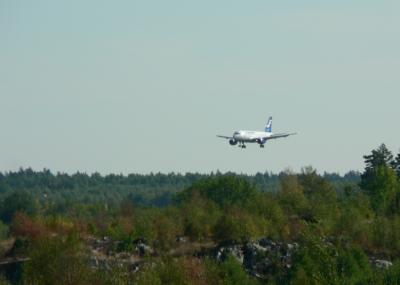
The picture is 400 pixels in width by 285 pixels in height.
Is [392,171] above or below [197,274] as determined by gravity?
above

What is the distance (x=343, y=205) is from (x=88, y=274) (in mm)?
54337

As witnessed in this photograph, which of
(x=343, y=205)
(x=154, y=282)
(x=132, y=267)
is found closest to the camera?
(x=154, y=282)

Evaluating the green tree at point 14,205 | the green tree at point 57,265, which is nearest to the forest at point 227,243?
the green tree at point 57,265

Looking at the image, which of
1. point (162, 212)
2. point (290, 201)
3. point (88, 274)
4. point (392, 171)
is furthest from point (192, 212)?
point (88, 274)

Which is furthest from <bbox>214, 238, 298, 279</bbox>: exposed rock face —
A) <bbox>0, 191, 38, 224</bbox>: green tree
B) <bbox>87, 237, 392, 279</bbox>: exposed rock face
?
<bbox>0, 191, 38, 224</bbox>: green tree

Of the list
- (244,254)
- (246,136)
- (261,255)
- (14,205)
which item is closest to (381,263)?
(261,255)

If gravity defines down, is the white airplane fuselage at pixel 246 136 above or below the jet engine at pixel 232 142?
above

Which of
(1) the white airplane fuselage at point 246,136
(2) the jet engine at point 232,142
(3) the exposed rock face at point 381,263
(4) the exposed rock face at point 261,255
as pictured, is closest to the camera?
(3) the exposed rock face at point 381,263

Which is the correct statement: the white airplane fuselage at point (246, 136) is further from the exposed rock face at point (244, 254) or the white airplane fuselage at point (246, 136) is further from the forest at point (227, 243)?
the exposed rock face at point (244, 254)

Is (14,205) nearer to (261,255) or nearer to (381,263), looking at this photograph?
(261,255)

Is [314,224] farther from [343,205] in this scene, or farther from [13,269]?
[13,269]

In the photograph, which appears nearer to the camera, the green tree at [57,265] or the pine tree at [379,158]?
the green tree at [57,265]

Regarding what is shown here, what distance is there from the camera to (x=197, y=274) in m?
80.0

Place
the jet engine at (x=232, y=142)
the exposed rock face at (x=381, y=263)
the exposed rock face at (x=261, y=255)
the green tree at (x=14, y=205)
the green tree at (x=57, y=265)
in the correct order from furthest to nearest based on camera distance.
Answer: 1. the green tree at (x=14, y=205)
2. the jet engine at (x=232, y=142)
3. the exposed rock face at (x=261, y=255)
4. the exposed rock face at (x=381, y=263)
5. the green tree at (x=57, y=265)
